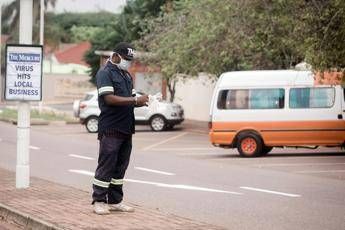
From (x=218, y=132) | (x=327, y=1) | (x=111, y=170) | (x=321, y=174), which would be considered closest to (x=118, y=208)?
(x=111, y=170)

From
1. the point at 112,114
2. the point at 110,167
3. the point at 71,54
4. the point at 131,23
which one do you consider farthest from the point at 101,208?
the point at 71,54

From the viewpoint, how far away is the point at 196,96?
4050 centimetres

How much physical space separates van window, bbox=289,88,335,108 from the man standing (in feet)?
41.4

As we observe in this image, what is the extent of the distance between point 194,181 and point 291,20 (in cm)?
761

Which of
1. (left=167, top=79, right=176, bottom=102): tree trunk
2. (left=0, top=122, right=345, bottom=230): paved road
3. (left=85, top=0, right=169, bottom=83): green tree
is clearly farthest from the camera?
(left=85, top=0, right=169, bottom=83): green tree

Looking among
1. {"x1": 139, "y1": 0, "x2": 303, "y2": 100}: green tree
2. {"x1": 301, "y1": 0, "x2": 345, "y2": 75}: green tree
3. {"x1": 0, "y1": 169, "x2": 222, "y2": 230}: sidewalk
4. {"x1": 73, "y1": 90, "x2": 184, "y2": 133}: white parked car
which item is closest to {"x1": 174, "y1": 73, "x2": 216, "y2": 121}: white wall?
{"x1": 73, "y1": 90, "x2": 184, "y2": 133}: white parked car

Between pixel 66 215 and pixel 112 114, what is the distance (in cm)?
130

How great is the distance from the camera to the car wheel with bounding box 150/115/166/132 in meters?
32.7

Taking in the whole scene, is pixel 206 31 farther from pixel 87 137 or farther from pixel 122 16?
pixel 122 16

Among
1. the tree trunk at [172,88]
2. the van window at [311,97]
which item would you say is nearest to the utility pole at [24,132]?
Result: the van window at [311,97]

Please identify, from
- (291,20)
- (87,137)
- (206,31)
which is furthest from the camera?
(87,137)

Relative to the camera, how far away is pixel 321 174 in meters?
16.6

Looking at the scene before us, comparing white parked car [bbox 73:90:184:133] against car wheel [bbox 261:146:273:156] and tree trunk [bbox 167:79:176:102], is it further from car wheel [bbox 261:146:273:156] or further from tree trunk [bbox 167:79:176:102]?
car wheel [bbox 261:146:273:156]

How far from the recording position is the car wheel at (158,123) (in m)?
32.7
